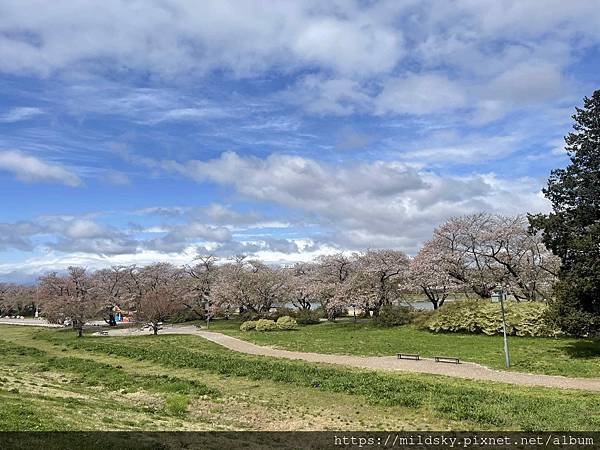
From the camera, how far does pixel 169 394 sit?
653 inches

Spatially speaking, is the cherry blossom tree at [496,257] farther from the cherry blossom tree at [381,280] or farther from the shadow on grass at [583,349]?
the shadow on grass at [583,349]

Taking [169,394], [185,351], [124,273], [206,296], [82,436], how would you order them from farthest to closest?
[124,273] < [206,296] < [185,351] < [169,394] < [82,436]

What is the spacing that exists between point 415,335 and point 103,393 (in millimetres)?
23130

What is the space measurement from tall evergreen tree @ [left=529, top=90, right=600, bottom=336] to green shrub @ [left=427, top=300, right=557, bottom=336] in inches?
220

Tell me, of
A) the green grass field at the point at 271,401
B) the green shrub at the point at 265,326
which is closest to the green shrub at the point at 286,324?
the green shrub at the point at 265,326

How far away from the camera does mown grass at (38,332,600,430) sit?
12445 millimetres

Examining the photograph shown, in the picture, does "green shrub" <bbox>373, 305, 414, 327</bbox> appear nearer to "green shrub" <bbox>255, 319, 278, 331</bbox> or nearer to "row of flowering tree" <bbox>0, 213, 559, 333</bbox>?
"row of flowering tree" <bbox>0, 213, 559, 333</bbox>

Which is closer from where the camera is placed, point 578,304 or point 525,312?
point 578,304

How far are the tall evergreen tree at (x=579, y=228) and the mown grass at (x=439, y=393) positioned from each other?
727cm

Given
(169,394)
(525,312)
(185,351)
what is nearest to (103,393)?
(169,394)

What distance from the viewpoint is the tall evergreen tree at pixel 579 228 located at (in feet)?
69.8

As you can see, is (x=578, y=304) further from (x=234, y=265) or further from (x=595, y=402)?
(x=234, y=265)

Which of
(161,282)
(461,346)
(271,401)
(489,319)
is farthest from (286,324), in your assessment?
(161,282)

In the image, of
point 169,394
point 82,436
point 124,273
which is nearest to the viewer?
point 82,436
